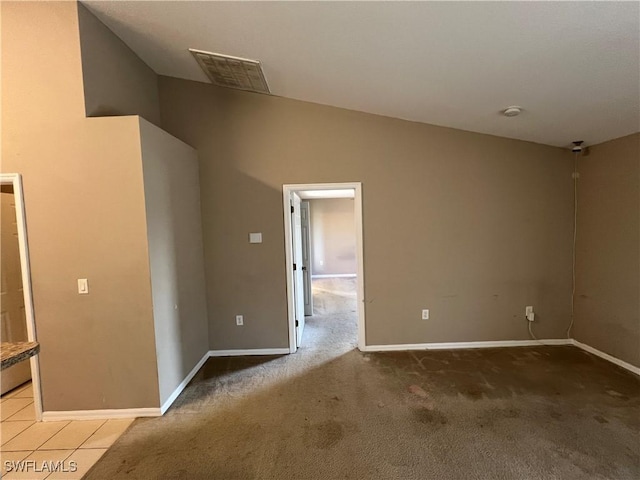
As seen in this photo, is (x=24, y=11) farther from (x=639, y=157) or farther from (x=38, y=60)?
(x=639, y=157)

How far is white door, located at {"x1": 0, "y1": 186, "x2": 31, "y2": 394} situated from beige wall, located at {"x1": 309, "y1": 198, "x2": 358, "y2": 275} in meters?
6.45

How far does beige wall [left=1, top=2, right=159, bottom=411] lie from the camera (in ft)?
7.35

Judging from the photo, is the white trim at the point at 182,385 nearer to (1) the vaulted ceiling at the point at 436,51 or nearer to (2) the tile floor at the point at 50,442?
(2) the tile floor at the point at 50,442

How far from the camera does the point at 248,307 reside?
11.7 feet

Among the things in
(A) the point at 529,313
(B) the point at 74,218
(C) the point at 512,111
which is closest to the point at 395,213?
(C) the point at 512,111

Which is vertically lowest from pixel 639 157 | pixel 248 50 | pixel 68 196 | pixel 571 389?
pixel 571 389

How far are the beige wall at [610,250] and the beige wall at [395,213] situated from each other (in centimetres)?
16

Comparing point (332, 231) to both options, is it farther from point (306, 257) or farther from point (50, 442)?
point (50, 442)

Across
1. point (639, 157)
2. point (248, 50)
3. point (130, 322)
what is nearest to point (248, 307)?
point (130, 322)

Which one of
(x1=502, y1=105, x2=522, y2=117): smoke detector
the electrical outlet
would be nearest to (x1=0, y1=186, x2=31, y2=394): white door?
(x1=502, y1=105, x2=522, y2=117): smoke detector

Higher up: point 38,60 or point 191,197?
point 38,60

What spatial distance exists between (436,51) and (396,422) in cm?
271

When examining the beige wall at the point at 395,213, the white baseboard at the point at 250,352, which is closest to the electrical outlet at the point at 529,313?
the beige wall at the point at 395,213

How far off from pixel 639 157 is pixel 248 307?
4233 millimetres
